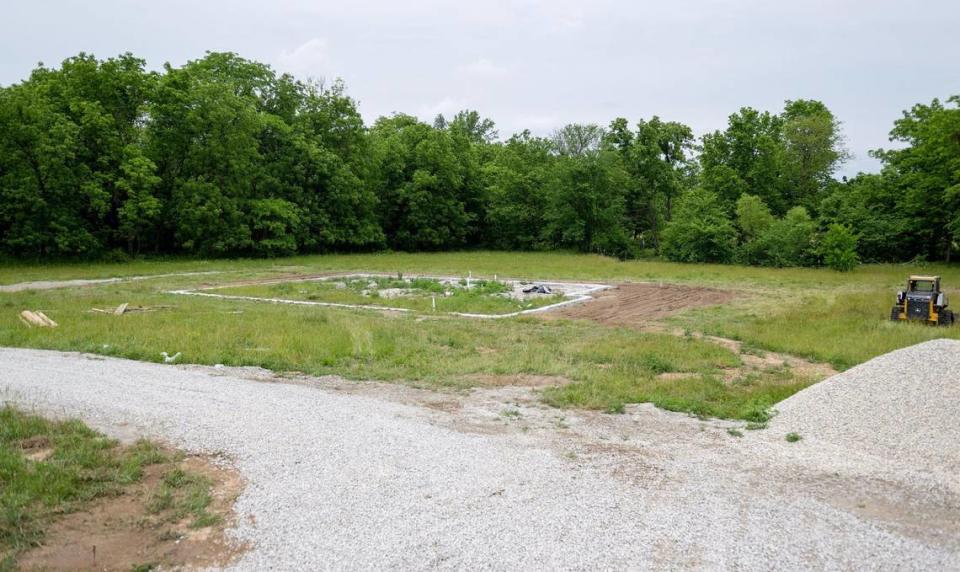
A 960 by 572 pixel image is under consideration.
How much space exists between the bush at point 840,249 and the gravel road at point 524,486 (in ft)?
104

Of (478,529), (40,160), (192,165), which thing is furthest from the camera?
(192,165)

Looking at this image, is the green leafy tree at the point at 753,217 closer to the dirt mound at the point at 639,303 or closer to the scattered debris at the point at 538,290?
the dirt mound at the point at 639,303

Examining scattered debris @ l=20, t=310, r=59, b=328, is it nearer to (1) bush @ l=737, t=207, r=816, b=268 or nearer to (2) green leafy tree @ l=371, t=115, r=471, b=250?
(1) bush @ l=737, t=207, r=816, b=268

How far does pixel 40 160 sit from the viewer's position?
31578mm

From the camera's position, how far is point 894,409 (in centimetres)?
693

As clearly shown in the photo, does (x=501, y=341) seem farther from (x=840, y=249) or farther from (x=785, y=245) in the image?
(x=785, y=245)

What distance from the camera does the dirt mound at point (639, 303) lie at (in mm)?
16844

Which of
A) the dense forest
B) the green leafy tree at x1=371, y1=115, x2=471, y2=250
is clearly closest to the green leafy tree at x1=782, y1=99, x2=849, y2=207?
the dense forest

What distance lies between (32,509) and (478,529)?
3350mm

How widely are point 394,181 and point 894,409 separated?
47.4 metres

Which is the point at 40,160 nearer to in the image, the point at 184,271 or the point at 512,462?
the point at 184,271

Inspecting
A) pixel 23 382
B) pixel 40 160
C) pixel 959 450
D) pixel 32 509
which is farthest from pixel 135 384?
pixel 40 160

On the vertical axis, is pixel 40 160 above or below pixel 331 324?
above

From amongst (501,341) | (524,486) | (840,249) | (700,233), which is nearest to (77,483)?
(524,486)
